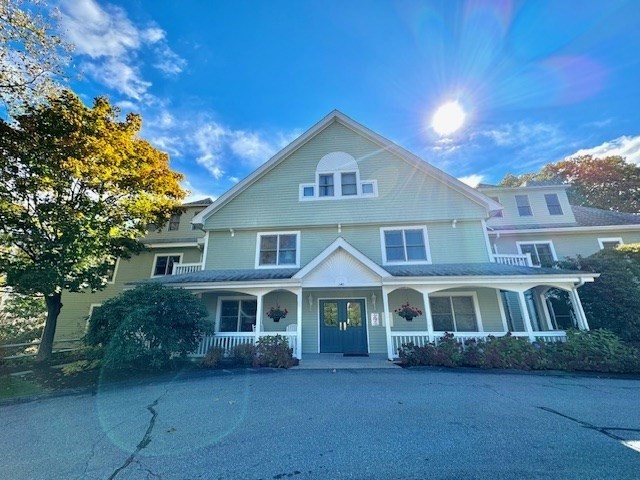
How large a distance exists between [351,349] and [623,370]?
8.16 m

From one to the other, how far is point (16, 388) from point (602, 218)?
83.1 ft

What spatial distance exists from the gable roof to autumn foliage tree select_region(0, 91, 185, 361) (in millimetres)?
3351

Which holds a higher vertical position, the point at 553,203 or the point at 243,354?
the point at 553,203

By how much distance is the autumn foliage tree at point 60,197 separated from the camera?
923cm

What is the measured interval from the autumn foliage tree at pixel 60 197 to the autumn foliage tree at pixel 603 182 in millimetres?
36329

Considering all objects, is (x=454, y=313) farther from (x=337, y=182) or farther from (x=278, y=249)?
(x=278, y=249)

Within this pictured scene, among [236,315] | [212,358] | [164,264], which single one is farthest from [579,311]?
[164,264]

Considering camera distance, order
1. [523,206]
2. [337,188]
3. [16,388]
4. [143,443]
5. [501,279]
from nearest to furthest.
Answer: [143,443] < [16,388] < [501,279] < [337,188] < [523,206]

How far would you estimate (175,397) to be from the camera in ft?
19.4

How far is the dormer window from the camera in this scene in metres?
12.6

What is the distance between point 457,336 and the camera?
916 cm

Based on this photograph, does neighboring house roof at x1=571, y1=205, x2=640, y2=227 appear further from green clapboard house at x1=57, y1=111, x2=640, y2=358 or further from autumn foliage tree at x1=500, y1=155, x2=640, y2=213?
autumn foliage tree at x1=500, y1=155, x2=640, y2=213

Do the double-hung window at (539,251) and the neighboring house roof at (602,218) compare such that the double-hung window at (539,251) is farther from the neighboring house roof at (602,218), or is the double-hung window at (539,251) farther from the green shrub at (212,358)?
the green shrub at (212,358)

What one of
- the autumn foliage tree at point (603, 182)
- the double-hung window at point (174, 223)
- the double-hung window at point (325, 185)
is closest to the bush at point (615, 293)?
the double-hung window at point (325, 185)
